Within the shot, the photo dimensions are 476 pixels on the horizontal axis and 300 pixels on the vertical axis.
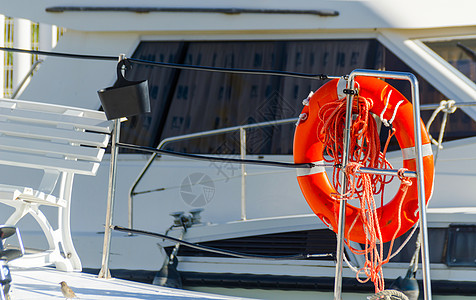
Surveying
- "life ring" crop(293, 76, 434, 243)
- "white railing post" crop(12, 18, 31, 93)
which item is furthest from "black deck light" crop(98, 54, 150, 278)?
"white railing post" crop(12, 18, 31, 93)

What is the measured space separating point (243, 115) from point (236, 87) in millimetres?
220

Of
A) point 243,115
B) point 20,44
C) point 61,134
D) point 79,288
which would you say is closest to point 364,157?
point 79,288

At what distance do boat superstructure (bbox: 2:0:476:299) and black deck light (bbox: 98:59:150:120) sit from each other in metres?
1.39

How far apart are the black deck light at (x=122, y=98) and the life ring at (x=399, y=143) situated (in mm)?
687

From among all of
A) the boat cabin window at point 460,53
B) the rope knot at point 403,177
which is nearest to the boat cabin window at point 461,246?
the boat cabin window at point 460,53

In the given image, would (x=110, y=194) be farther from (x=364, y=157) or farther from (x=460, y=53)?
(x=460, y=53)

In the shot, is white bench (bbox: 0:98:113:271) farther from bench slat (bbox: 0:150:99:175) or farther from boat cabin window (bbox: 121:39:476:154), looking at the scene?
boat cabin window (bbox: 121:39:476:154)

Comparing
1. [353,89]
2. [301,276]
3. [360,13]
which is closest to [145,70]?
[360,13]

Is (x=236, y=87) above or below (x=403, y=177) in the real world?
above

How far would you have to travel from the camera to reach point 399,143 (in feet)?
8.29

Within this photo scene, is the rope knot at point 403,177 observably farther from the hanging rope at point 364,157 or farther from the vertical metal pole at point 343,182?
the vertical metal pole at point 343,182

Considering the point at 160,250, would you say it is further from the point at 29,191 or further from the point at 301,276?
the point at 29,191

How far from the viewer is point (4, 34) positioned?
1166 centimetres

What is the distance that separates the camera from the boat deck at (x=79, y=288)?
8.25 ft
